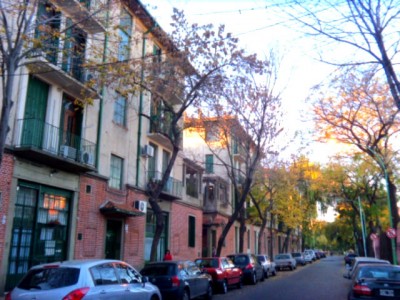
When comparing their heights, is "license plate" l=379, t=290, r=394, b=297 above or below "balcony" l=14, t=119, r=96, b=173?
below

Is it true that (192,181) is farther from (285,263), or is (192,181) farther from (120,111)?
(285,263)

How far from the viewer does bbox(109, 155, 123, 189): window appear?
20052 millimetres

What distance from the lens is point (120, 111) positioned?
2119cm

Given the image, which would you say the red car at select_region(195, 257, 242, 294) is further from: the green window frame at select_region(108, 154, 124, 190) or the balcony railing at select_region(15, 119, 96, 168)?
the balcony railing at select_region(15, 119, 96, 168)

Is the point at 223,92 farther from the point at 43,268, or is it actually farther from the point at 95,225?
the point at 43,268

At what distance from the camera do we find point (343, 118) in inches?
957

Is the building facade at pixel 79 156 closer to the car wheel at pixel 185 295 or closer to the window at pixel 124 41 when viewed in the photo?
the window at pixel 124 41

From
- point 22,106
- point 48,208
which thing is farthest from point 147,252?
point 22,106

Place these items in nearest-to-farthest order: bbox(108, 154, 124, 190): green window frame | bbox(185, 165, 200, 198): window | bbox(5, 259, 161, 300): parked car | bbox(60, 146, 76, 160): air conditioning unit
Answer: bbox(5, 259, 161, 300): parked car, bbox(60, 146, 76, 160): air conditioning unit, bbox(108, 154, 124, 190): green window frame, bbox(185, 165, 200, 198): window

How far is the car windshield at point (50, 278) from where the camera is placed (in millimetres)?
7984

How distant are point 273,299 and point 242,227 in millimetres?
15758

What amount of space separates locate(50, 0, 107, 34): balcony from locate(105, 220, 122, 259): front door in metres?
8.97

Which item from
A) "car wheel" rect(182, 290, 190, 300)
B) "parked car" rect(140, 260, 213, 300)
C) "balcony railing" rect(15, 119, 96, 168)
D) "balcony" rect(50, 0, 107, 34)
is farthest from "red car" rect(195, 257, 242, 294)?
"balcony" rect(50, 0, 107, 34)

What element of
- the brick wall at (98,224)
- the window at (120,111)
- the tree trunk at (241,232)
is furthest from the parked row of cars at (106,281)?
the tree trunk at (241,232)
